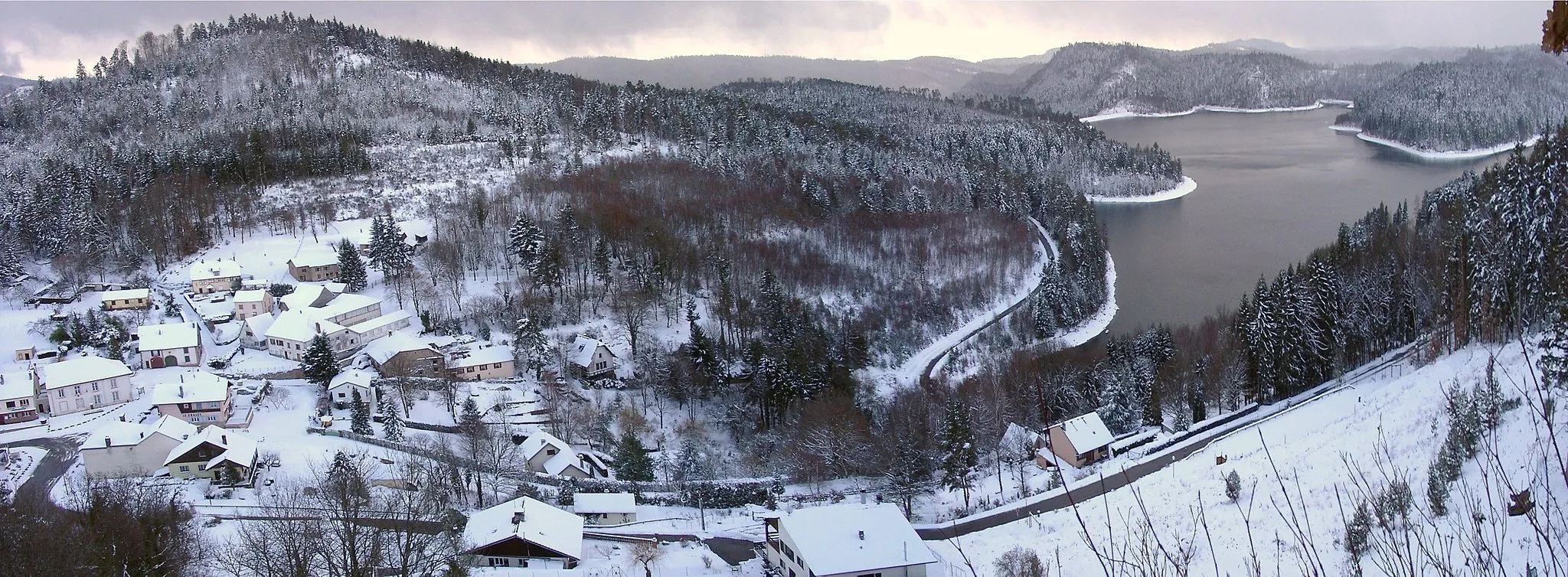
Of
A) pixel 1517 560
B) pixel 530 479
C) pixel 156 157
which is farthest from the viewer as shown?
pixel 156 157

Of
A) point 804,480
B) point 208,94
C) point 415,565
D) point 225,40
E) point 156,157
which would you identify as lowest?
point 804,480

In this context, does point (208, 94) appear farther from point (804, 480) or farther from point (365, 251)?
point (804, 480)

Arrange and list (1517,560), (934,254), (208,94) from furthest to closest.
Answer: (208,94), (934,254), (1517,560)

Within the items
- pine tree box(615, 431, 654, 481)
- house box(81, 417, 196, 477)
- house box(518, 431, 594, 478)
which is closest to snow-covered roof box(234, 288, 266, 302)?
house box(81, 417, 196, 477)

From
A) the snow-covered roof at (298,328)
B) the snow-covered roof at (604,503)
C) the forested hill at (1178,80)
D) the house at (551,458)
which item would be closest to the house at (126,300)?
the snow-covered roof at (298,328)

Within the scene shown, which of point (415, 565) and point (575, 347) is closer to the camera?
point (415, 565)

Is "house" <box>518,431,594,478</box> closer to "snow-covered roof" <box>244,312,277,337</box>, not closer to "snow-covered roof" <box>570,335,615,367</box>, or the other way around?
"snow-covered roof" <box>570,335,615,367</box>

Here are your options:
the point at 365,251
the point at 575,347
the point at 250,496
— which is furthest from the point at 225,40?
the point at 250,496
